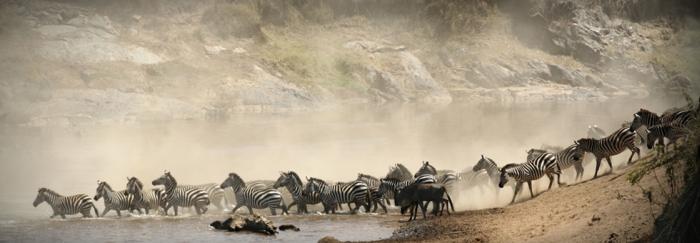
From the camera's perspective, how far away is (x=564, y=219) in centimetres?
1523

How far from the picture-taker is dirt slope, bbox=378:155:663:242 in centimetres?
1327

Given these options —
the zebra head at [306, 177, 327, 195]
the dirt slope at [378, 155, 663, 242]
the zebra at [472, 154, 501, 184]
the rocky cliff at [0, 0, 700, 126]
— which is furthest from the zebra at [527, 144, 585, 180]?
the rocky cliff at [0, 0, 700, 126]

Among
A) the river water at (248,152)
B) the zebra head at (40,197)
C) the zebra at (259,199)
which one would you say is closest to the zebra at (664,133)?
the river water at (248,152)

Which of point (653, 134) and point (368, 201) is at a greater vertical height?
point (653, 134)

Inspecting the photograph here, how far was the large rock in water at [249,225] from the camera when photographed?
698 inches

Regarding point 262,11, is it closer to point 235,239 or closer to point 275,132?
point 275,132

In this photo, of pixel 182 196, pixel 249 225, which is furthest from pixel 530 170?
pixel 182 196

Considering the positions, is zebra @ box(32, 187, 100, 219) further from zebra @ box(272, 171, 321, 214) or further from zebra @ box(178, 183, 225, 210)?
zebra @ box(272, 171, 321, 214)

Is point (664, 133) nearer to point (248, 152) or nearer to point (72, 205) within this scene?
point (72, 205)

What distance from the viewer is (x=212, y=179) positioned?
91.4 ft

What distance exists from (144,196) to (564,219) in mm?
11221

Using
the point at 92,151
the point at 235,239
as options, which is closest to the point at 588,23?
the point at 92,151

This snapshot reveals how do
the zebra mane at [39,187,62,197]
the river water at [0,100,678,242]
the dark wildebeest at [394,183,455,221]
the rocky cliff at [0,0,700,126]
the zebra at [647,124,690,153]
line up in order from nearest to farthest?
the dark wildebeest at [394,183,455,221], the zebra at [647,124,690,153], the river water at [0,100,678,242], the zebra mane at [39,187,62,197], the rocky cliff at [0,0,700,126]

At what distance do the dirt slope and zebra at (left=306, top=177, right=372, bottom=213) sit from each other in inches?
98.8
